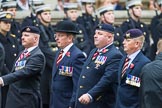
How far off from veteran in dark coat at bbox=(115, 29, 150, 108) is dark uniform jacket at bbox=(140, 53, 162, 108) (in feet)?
3.35

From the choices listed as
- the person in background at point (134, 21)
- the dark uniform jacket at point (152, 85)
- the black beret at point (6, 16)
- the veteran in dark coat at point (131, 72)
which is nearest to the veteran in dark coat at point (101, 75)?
the veteran in dark coat at point (131, 72)

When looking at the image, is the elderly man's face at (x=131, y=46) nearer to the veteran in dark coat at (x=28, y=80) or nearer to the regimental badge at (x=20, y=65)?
the veteran in dark coat at (x=28, y=80)

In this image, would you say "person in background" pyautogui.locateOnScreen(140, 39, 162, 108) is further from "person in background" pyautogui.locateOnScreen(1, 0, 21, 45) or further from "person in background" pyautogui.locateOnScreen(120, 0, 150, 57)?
"person in background" pyautogui.locateOnScreen(120, 0, 150, 57)

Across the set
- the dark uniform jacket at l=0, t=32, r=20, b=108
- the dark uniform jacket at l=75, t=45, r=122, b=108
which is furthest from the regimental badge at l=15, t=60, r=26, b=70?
the dark uniform jacket at l=0, t=32, r=20, b=108

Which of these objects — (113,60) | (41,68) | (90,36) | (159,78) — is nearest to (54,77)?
(41,68)

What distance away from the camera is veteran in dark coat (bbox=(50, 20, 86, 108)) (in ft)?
35.6

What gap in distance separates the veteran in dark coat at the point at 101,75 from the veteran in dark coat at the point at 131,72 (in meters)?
0.23

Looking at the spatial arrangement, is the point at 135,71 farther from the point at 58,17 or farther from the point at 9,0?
the point at 58,17

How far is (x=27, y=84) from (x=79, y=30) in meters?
4.02

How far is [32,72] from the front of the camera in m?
10.6

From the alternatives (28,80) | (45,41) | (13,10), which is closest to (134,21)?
(45,41)

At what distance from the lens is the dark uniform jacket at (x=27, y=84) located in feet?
34.8

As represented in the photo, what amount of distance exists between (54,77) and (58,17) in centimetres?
499

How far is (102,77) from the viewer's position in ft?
33.9
